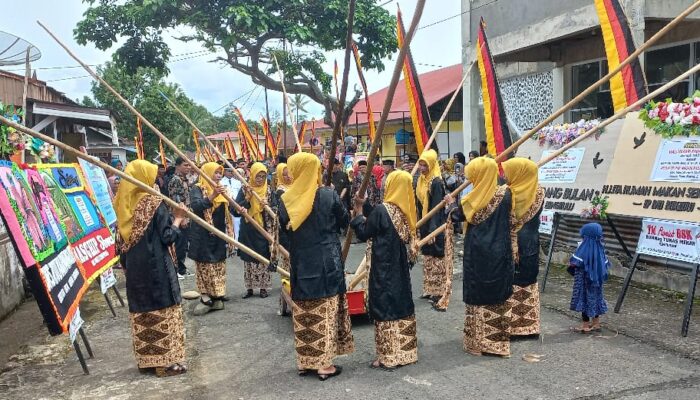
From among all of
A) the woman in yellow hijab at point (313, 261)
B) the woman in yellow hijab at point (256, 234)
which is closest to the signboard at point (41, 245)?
the woman in yellow hijab at point (313, 261)

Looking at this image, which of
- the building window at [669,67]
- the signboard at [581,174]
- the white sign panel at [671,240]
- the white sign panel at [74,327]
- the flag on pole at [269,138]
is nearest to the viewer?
the white sign panel at [74,327]

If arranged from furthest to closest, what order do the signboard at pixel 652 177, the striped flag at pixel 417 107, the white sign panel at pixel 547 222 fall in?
the white sign panel at pixel 547 222 < the striped flag at pixel 417 107 < the signboard at pixel 652 177

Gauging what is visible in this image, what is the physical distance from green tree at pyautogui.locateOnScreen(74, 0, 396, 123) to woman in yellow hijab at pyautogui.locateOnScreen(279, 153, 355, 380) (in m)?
10.9

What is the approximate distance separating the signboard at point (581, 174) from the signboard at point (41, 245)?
5821mm

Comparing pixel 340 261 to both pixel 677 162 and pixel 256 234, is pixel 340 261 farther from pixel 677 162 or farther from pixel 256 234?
pixel 677 162

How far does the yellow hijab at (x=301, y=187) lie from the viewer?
4383mm

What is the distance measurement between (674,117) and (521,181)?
246cm

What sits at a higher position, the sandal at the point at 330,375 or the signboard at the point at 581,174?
the signboard at the point at 581,174

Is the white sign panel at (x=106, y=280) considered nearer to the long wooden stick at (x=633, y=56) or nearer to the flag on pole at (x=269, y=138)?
the long wooden stick at (x=633, y=56)

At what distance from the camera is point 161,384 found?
448 cm

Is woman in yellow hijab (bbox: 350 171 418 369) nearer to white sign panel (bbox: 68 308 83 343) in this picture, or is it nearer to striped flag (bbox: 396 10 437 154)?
white sign panel (bbox: 68 308 83 343)

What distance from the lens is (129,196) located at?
4.50 meters

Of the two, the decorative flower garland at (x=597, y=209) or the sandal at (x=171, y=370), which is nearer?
the sandal at (x=171, y=370)

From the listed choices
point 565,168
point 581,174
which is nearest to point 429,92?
point 565,168
